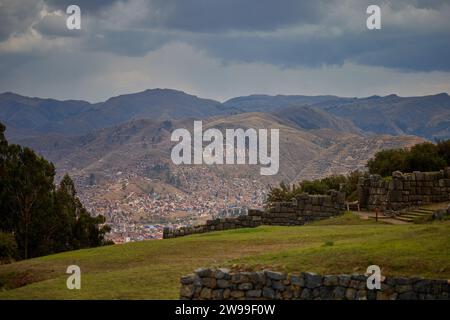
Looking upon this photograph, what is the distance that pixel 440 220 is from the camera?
24453 millimetres

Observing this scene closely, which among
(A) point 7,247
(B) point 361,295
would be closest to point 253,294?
(B) point 361,295

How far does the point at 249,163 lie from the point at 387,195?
142013mm

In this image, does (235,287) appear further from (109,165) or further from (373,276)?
(109,165)

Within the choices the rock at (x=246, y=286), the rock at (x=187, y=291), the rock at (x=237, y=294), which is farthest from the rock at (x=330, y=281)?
the rock at (x=187, y=291)

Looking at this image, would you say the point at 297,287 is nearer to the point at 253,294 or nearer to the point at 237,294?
the point at 253,294

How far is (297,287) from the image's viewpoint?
1520 centimetres

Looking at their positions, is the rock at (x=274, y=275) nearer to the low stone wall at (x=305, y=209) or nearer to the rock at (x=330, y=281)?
the rock at (x=330, y=281)

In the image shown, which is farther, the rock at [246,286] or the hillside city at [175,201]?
the hillside city at [175,201]

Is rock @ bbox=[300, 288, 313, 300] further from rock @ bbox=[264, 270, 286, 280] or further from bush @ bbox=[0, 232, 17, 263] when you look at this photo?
bush @ bbox=[0, 232, 17, 263]

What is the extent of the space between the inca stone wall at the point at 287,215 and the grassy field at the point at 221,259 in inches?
279

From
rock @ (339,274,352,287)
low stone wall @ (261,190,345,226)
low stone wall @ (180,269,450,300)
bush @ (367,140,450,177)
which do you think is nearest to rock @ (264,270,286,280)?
low stone wall @ (180,269,450,300)

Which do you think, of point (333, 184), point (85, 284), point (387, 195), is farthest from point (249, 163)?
point (85, 284)

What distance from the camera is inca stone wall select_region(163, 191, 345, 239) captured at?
118 ft

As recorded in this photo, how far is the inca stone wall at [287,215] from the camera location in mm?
35844
